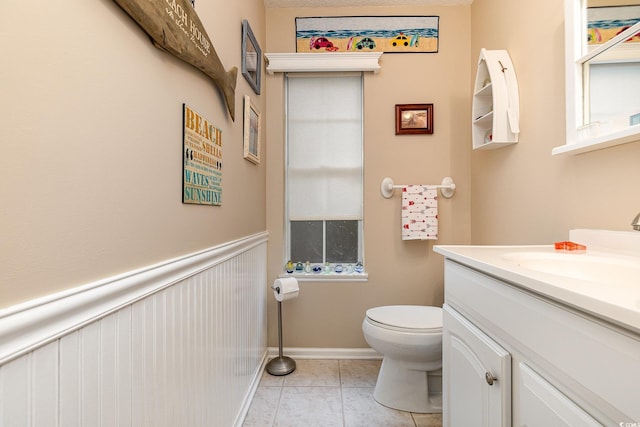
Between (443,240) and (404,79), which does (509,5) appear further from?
(443,240)

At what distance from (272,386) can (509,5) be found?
2.52 metres

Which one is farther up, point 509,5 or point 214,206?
point 509,5

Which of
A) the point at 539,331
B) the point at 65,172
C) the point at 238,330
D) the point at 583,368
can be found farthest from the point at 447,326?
the point at 65,172

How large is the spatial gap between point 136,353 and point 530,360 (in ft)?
2.87

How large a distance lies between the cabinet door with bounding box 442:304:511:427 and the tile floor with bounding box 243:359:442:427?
0.46 meters

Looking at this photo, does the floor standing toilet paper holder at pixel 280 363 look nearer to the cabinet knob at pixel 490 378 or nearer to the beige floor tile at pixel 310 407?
the beige floor tile at pixel 310 407

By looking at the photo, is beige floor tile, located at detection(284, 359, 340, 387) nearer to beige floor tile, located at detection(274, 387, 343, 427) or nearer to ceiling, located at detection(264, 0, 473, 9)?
beige floor tile, located at detection(274, 387, 343, 427)

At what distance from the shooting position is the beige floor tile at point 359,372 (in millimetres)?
1801

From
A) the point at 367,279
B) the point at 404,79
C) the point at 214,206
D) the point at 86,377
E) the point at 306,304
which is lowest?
the point at 306,304

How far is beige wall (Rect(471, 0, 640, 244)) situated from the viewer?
102 centimetres

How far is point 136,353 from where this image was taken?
0.67 m

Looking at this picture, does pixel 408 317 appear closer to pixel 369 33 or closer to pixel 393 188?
pixel 393 188

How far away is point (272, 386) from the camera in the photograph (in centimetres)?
176

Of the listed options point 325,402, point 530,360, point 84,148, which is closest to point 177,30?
point 84,148
